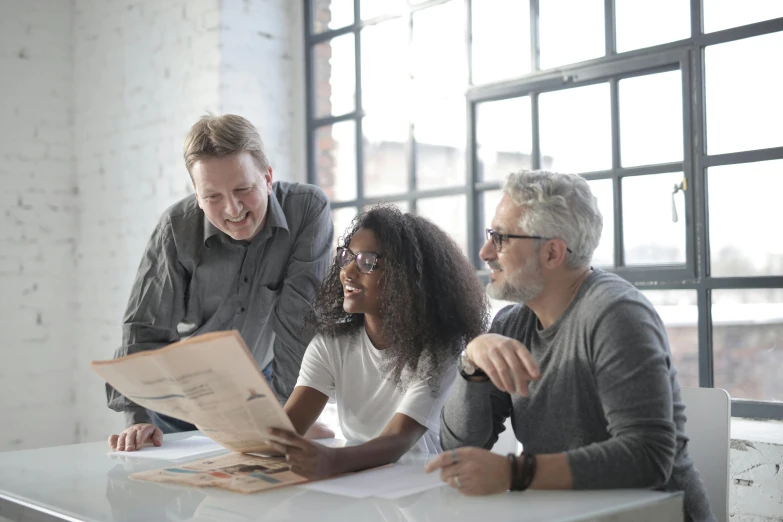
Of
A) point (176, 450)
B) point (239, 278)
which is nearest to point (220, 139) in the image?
point (239, 278)

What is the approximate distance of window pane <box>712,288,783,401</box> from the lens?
2.76 metres

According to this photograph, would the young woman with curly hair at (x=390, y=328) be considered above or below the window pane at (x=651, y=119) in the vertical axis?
below

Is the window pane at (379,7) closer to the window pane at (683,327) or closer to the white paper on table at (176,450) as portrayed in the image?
the window pane at (683,327)

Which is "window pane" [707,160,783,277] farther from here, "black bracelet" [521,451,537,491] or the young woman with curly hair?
"black bracelet" [521,451,537,491]

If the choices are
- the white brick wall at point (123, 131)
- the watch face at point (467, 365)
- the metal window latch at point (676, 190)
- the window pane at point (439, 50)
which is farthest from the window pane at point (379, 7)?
the watch face at point (467, 365)

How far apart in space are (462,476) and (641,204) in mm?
1882

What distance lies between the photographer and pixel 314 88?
446cm

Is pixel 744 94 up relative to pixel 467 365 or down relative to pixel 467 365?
up

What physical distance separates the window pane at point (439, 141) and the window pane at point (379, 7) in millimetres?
474

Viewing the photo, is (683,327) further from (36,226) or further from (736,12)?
(36,226)

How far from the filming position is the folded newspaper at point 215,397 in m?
1.42

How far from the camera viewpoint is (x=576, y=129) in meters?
3.29

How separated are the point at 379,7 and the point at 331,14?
34 centimetres

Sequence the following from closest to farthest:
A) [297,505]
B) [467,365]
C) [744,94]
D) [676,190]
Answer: [297,505]
[467,365]
[744,94]
[676,190]
